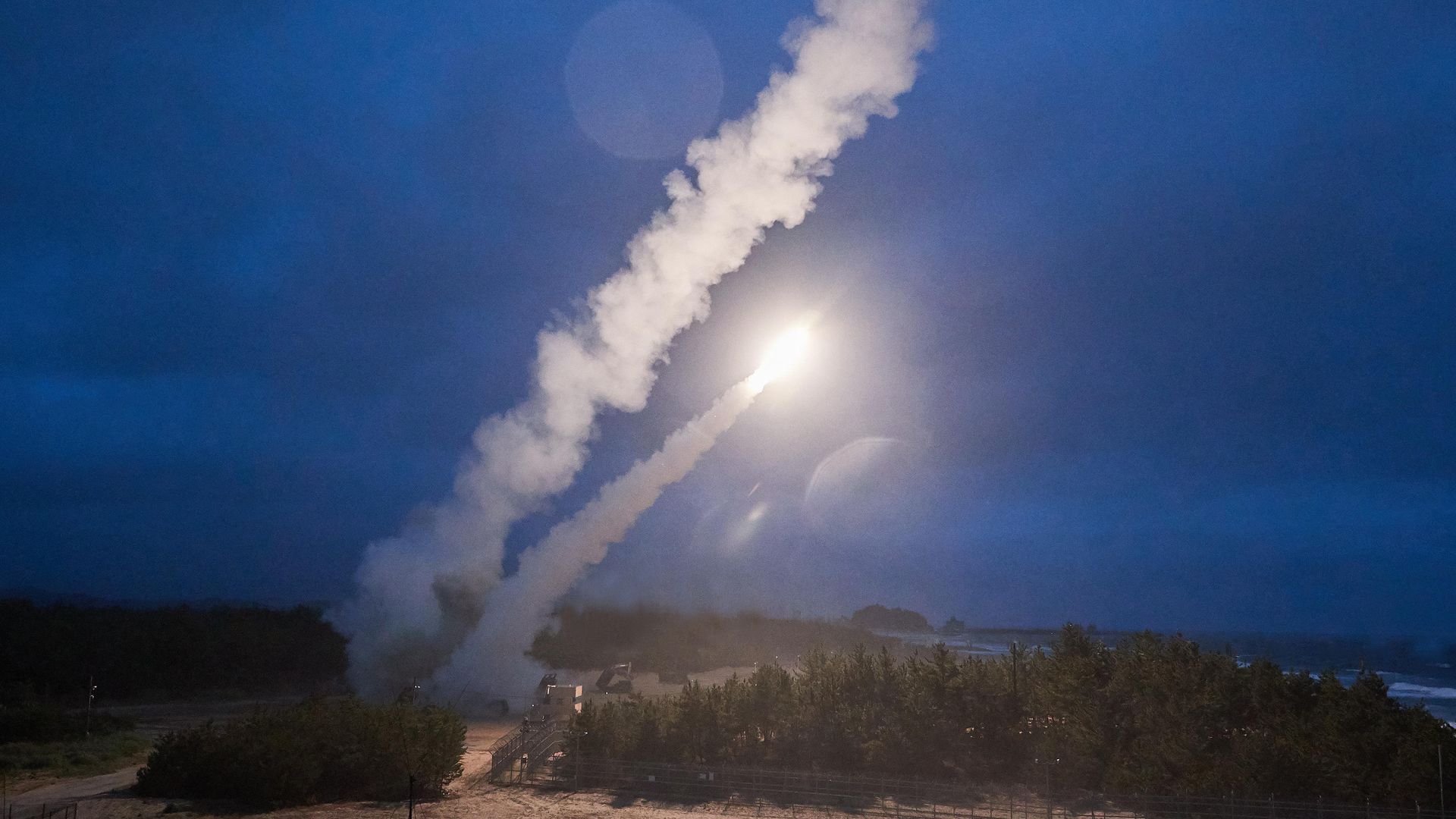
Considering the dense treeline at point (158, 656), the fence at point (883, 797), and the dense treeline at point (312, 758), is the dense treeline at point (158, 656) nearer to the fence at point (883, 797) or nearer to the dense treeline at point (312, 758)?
the dense treeline at point (312, 758)

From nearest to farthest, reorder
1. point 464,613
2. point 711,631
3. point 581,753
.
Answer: point 581,753 < point 464,613 < point 711,631

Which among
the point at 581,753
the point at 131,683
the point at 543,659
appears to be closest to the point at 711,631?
the point at 543,659

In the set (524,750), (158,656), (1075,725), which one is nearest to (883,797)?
(1075,725)

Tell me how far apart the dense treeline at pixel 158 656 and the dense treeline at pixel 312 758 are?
23.3 meters

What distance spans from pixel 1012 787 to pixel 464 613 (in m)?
29.2

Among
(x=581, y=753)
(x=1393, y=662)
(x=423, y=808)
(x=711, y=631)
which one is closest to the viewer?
(x=423, y=808)

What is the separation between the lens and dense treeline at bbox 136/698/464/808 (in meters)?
26.9

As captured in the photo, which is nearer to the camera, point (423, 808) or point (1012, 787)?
point (423, 808)

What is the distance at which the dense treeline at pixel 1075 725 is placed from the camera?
26.4 metres

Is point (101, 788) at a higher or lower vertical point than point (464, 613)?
lower

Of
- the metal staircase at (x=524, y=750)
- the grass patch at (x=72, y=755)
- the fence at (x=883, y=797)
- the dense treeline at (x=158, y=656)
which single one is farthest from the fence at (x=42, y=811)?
the dense treeline at (x=158, y=656)

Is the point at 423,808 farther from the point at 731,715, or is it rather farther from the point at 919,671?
the point at 919,671

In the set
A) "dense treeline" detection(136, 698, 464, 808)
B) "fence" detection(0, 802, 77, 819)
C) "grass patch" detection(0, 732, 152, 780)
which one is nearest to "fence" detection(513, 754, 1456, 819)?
"dense treeline" detection(136, 698, 464, 808)

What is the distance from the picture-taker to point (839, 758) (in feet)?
101
